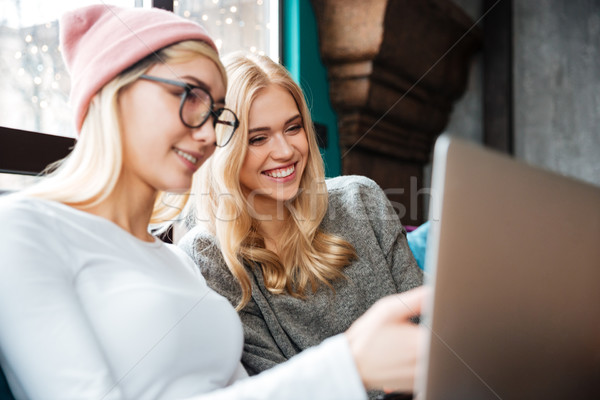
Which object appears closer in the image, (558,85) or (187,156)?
(187,156)

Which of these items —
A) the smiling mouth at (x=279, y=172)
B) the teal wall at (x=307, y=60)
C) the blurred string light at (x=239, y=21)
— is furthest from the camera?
the teal wall at (x=307, y=60)

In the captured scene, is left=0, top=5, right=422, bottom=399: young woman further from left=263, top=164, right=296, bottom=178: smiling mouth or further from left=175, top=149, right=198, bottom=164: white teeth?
left=263, top=164, right=296, bottom=178: smiling mouth

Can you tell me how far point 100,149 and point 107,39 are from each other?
0.14 m

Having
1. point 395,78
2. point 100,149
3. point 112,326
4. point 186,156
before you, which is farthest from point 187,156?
point 395,78

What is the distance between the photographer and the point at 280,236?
1.33 m

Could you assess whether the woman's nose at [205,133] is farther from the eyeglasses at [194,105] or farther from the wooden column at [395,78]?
the wooden column at [395,78]

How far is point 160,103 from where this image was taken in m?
0.67

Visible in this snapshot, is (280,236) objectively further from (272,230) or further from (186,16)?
(186,16)

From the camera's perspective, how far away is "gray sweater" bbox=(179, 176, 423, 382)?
1152mm

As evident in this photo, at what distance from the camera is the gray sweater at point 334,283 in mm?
1152

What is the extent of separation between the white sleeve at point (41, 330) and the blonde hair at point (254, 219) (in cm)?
58

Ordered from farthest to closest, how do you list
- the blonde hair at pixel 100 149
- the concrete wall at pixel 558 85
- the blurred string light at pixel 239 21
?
the concrete wall at pixel 558 85
the blurred string light at pixel 239 21
the blonde hair at pixel 100 149

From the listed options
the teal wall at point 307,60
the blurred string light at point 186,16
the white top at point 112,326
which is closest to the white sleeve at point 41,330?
the white top at point 112,326

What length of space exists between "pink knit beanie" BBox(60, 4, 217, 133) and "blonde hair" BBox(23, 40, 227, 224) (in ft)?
0.04
